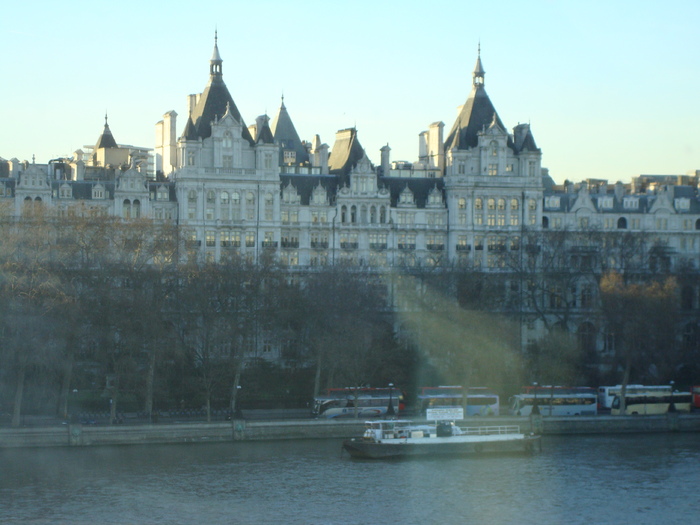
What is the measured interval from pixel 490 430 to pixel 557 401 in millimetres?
13458

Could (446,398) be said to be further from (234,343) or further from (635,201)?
(635,201)

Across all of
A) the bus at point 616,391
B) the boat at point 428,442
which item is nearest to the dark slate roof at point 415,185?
the bus at point 616,391

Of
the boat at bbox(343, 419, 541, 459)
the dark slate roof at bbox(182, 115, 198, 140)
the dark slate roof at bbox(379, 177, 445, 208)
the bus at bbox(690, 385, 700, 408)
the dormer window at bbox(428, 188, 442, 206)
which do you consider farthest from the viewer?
the dark slate roof at bbox(379, 177, 445, 208)

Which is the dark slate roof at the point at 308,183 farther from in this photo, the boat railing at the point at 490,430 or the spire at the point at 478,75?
the boat railing at the point at 490,430

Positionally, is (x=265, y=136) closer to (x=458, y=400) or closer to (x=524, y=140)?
(x=524, y=140)

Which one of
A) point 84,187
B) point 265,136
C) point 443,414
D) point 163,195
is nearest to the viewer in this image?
point 443,414

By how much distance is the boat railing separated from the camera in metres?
87.2

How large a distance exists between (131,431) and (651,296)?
4071cm

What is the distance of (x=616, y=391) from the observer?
343ft

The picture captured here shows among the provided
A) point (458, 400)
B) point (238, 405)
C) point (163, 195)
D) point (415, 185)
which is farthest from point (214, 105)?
point (458, 400)

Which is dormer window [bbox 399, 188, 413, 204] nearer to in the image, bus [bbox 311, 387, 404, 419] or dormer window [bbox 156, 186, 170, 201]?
dormer window [bbox 156, 186, 170, 201]

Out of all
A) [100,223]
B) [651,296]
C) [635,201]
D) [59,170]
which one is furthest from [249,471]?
[635,201]

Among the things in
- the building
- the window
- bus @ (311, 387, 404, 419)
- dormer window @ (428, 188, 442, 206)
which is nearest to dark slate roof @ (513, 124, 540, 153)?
the building

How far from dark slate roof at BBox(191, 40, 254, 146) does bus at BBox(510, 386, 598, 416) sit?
33.9 meters
